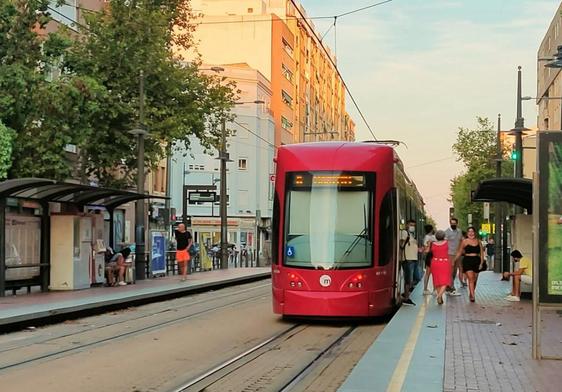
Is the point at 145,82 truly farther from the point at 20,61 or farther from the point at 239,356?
the point at 239,356

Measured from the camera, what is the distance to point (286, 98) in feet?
269

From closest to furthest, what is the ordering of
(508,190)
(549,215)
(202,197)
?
(549,215), (508,190), (202,197)

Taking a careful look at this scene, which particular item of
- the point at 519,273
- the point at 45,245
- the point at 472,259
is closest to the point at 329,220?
the point at 472,259

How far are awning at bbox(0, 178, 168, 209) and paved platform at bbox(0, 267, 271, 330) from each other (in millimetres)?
2450

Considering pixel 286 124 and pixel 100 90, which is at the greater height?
pixel 286 124

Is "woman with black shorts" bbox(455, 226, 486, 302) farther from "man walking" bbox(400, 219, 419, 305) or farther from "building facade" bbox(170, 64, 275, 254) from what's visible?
"building facade" bbox(170, 64, 275, 254)

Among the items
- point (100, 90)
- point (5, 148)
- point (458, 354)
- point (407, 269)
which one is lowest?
point (458, 354)

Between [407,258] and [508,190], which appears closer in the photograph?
[407,258]

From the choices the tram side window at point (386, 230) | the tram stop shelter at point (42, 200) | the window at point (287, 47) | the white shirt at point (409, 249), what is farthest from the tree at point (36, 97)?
the window at point (287, 47)

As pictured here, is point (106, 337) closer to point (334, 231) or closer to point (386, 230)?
point (334, 231)

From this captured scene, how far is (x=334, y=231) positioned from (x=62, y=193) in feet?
28.5

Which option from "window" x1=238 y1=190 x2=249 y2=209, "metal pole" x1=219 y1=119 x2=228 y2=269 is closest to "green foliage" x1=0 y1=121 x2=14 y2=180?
"metal pole" x1=219 y1=119 x2=228 y2=269

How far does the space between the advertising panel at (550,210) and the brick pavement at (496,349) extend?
39.8 inches

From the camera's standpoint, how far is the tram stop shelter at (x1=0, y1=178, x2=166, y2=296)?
17.9m
